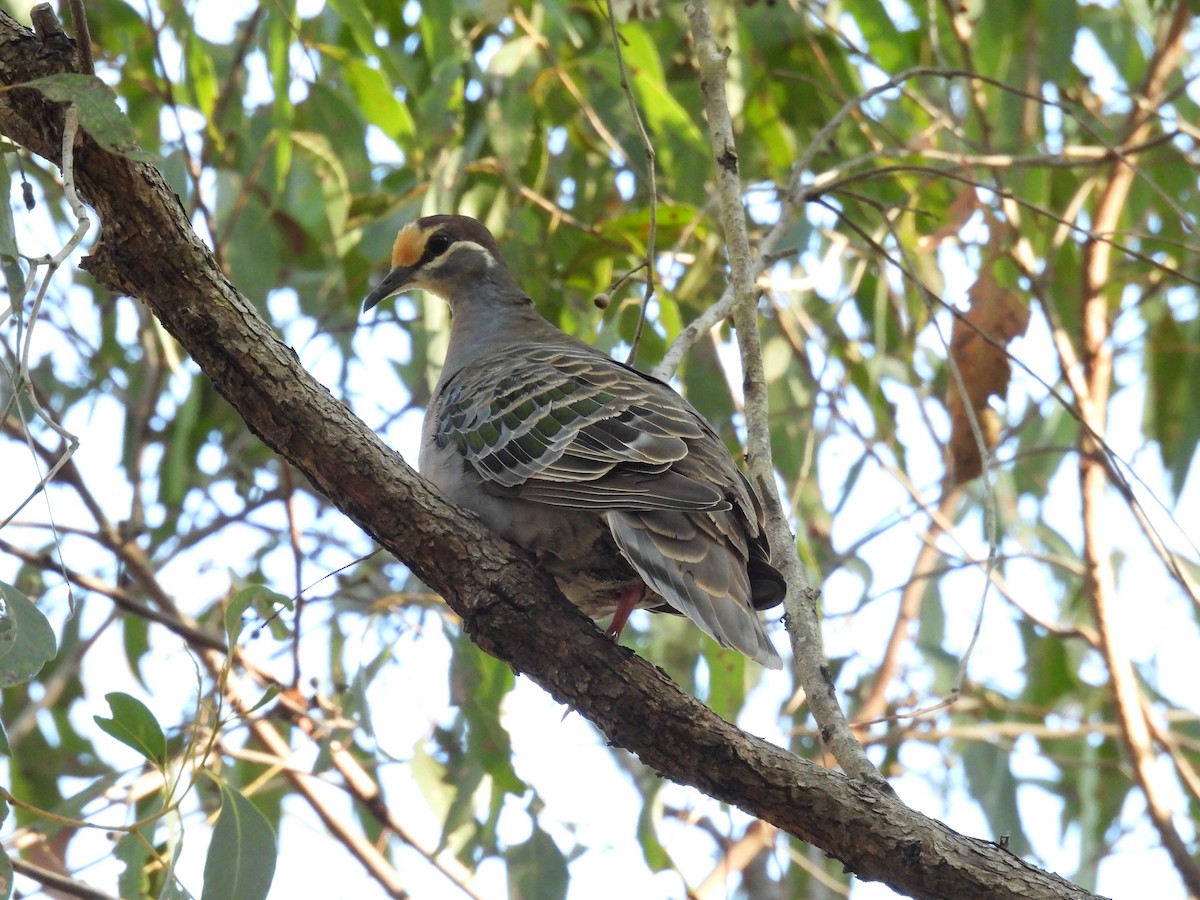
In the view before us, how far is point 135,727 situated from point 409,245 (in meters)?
2.41

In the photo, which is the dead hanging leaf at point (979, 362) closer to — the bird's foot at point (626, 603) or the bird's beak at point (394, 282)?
the bird's foot at point (626, 603)

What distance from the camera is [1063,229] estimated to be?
5.83 m

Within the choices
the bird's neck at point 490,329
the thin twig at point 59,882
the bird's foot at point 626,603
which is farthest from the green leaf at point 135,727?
the bird's neck at point 490,329

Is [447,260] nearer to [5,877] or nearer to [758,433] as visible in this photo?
[758,433]

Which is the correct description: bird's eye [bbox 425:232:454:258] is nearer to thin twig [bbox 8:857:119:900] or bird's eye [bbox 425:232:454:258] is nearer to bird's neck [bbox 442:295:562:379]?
bird's neck [bbox 442:295:562:379]

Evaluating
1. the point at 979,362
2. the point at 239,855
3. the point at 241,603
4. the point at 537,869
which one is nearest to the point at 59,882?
the point at 239,855

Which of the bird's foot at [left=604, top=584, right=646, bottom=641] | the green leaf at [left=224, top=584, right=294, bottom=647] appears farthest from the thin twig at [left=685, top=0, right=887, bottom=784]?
the green leaf at [left=224, top=584, right=294, bottom=647]

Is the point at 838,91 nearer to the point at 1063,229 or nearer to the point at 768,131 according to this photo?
the point at 768,131

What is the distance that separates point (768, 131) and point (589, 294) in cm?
104

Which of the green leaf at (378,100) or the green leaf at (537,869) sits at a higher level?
the green leaf at (378,100)

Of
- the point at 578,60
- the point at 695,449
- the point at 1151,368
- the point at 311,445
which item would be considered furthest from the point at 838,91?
the point at 311,445

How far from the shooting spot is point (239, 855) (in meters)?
3.14

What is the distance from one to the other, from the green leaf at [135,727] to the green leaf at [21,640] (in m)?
0.48

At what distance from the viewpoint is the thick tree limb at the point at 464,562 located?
255cm
